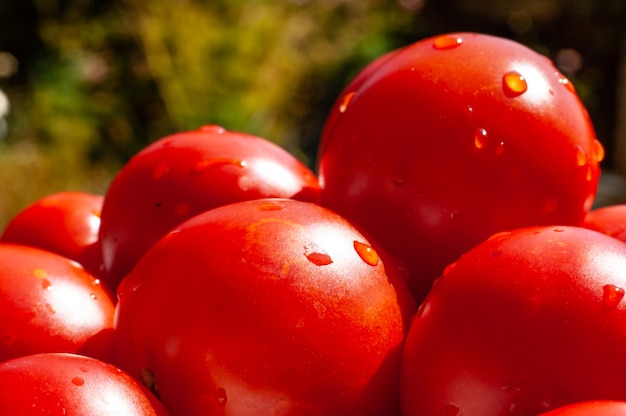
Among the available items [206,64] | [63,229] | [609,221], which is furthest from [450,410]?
[206,64]

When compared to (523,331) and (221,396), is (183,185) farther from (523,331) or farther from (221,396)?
(523,331)

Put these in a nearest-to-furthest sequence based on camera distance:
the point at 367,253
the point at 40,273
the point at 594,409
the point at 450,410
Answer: the point at 594,409 < the point at 450,410 < the point at 367,253 < the point at 40,273

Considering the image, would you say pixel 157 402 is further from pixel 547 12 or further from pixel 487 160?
pixel 547 12

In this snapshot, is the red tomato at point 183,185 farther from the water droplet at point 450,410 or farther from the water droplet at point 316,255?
the water droplet at point 450,410

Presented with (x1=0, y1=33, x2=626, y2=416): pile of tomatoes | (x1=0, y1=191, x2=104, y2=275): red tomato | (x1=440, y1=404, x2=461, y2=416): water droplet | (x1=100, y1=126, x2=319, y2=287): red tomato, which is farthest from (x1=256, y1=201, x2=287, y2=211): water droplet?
(x1=0, y1=191, x2=104, y2=275): red tomato

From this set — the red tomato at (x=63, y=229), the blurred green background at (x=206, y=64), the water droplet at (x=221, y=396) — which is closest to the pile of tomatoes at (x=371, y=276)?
the water droplet at (x=221, y=396)

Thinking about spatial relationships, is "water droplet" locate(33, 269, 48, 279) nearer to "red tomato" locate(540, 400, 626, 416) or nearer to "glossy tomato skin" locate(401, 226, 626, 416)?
"glossy tomato skin" locate(401, 226, 626, 416)

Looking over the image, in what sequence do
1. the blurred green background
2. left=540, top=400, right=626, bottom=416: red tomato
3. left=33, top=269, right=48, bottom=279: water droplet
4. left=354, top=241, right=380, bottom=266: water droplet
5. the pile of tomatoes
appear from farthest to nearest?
the blurred green background → left=33, top=269, right=48, bottom=279: water droplet → left=354, top=241, right=380, bottom=266: water droplet → the pile of tomatoes → left=540, top=400, right=626, bottom=416: red tomato
